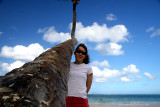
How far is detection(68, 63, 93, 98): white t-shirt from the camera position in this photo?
2.64 meters

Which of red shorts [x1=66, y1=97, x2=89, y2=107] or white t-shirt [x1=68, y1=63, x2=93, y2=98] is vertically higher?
white t-shirt [x1=68, y1=63, x2=93, y2=98]

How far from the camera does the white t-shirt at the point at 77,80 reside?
2643 millimetres

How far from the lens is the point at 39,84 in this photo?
37.6 inches

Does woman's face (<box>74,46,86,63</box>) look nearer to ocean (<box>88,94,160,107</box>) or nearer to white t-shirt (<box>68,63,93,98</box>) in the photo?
white t-shirt (<box>68,63,93,98</box>)

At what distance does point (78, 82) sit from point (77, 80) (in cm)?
4

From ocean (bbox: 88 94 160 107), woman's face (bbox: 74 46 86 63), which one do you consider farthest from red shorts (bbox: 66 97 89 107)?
ocean (bbox: 88 94 160 107)

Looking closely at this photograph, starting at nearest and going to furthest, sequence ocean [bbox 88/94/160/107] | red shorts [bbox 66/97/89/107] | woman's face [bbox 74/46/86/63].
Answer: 1. red shorts [bbox 66/97/89/107]
2. woman's face [bbox 74/46/86/63]
3. ocean [bbox 88/94/160/107]

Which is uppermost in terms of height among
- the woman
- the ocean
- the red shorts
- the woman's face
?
the woman's face

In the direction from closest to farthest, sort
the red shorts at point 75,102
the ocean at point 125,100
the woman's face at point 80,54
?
the red shorts at point 75,102 → the woman's face at point 80,54 → the ocean at point 125,100

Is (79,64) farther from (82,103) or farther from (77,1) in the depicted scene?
(77,1)

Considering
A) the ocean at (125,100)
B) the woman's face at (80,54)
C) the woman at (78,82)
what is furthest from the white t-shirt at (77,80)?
the ocean at (125,100)

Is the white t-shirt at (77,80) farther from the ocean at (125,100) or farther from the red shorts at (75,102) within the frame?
the ocean at (125,100)

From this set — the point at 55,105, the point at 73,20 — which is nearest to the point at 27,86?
the point at 55,105

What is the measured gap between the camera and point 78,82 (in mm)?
2709
